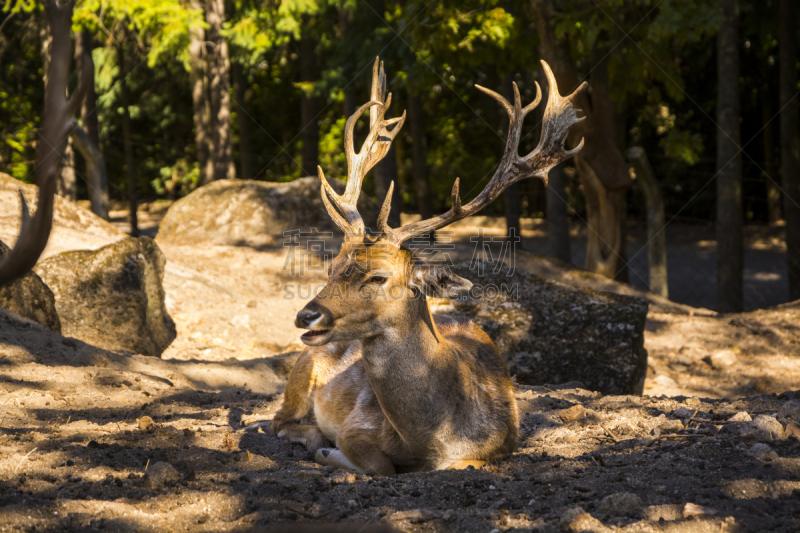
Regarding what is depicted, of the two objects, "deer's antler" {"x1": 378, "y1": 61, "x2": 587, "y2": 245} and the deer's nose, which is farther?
"deer's antler" {"x1": 378, "y1": 61, "x2": 587, "y2": 245}

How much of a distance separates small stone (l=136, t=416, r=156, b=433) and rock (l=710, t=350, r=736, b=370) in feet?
21.1

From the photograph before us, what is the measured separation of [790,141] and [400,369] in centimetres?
1064

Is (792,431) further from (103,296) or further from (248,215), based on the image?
(248,215)

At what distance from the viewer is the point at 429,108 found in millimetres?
22141

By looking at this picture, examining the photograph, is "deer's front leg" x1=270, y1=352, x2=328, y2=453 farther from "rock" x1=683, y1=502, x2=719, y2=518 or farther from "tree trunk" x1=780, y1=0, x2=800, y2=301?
"tree trunk" x1=780, y1=0, x2=800, y2=301

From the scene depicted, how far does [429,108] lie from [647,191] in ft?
38.2

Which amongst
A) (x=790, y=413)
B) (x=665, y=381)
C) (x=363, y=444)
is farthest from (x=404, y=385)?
(x=665, y=381)

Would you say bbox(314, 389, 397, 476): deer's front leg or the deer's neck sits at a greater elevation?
the deer's neck

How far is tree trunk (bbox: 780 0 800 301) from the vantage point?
11.5 meters

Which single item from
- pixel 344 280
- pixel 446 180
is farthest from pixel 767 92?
pixel 344 280

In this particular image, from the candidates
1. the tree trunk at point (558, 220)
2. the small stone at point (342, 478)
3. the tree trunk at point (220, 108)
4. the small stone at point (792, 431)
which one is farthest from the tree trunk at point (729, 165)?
the tree trunk at point (220, 108)

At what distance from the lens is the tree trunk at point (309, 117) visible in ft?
59.8

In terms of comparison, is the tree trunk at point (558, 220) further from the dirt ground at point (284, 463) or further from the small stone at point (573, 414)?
the small stone at point (573, 414)

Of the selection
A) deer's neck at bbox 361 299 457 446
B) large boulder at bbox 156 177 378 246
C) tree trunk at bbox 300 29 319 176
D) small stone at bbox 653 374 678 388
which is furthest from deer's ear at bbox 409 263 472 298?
tree trunk at bbox 300 29 319 176
